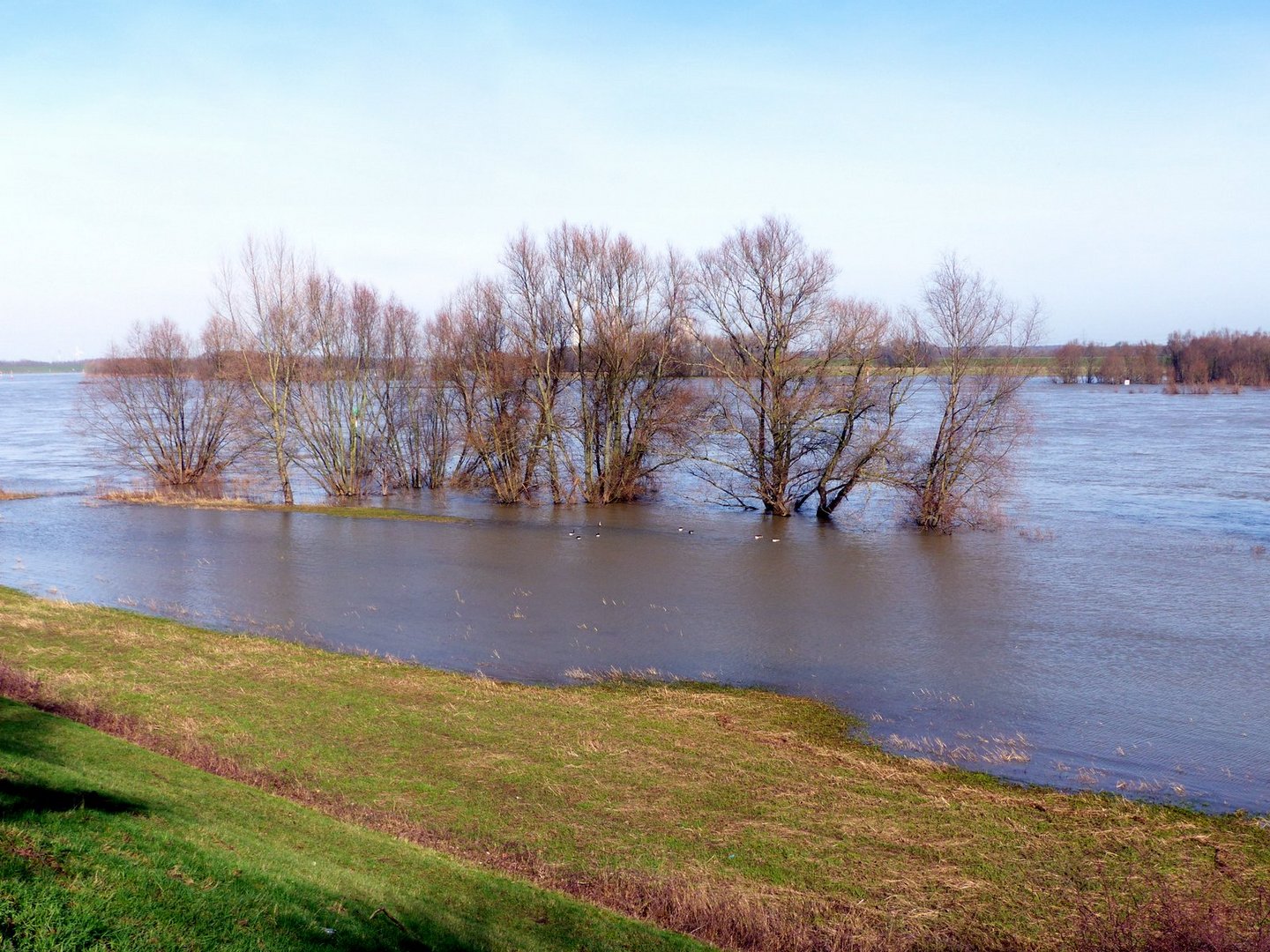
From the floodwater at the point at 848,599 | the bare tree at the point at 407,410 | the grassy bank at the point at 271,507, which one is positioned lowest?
the floodwater at the point at 848,599

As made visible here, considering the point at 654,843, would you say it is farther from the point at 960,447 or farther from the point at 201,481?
the point at 201,481

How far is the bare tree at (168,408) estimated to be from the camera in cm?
4288

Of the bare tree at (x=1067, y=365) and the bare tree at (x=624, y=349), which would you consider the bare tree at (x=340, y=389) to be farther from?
the bare tree at (x=1067, y=365)

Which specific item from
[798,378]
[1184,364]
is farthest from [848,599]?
[1184,364]

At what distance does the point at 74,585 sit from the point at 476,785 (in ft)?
54.7

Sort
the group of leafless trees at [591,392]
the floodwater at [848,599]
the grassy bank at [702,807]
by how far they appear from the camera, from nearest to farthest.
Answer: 1. the grassy bank at [702,807]
2. the floodwater at [848,599]
3. the group of leafless trees at [591,392]

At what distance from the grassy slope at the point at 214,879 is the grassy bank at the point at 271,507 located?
25.9 metres

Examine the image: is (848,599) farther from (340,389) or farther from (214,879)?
(340,389)

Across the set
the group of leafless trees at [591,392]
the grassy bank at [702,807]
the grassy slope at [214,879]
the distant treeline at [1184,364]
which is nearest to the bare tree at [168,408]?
the group of leafless trees at [591,392]

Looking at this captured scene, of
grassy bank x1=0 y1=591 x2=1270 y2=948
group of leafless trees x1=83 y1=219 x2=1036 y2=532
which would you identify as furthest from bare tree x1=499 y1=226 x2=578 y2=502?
grassy bank x1=0 y1=591 x2=1270 y2=948

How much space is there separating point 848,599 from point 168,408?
34069 mm

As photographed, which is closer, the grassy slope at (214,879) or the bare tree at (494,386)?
the grassy slope at (214,879)

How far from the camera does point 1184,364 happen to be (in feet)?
340

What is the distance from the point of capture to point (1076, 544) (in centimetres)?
2828
